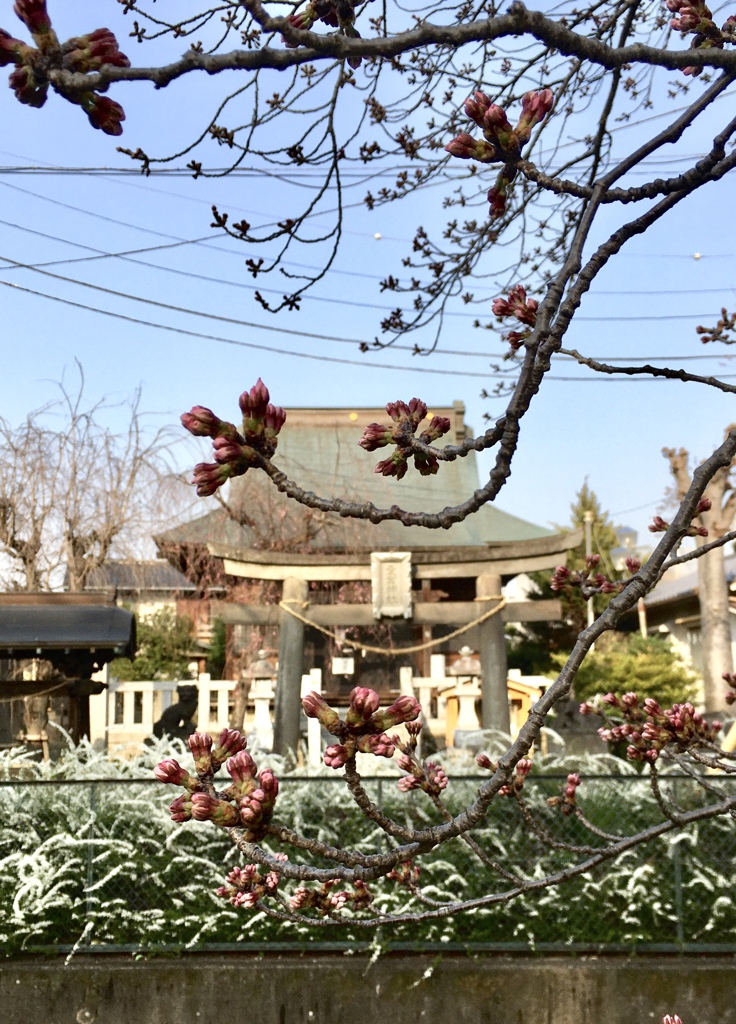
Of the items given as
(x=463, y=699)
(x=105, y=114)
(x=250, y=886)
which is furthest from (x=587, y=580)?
(x=463, y=699)

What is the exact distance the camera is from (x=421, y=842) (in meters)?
1.47

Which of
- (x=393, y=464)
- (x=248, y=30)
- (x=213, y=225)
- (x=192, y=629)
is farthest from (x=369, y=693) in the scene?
(x=192, y=629)

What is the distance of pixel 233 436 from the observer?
1.57 m

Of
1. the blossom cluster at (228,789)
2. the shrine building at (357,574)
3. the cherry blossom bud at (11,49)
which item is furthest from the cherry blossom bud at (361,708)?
the shrine building at (357,574)

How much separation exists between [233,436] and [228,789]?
578mm

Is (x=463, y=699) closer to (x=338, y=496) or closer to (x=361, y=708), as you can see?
(x=338, y=496)

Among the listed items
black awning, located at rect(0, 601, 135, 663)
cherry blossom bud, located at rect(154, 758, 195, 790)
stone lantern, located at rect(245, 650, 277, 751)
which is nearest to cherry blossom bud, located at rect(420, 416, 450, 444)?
cherry blossom bud, located at rect(154, 758, 195, 790)

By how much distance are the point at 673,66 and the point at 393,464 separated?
812 millimetres

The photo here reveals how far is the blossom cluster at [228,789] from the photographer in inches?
59.0

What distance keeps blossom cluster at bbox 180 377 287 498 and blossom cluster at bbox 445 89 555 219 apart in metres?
0.48

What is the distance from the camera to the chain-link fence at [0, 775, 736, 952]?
5.84 meters

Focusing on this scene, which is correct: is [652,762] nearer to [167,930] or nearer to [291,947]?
[291,947]

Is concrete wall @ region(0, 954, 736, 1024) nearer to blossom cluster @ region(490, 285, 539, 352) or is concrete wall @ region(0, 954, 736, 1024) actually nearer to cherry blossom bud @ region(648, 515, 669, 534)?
cherry blossom bud @ region(648, 515, 669, 534)

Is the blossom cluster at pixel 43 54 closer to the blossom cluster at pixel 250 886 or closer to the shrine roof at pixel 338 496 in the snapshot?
the blossom cluster at pixel 250 886
